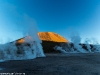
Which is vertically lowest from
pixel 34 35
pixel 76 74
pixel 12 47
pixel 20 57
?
pixel 76 74

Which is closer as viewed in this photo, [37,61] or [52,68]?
[52,68]

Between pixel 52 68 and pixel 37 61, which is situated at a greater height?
pixel 37 61

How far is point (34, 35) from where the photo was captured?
4247 cm

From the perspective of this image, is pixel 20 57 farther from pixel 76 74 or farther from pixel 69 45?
pixel 69 45

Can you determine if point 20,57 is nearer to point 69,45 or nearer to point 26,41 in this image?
point 26,41

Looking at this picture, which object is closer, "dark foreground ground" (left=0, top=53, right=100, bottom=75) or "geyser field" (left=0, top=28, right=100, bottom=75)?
"dark foreground ground" (left=0, top=53, right=100, bottom=75)

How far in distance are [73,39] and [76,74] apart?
66.3 metres

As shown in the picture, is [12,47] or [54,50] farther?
[54,50]

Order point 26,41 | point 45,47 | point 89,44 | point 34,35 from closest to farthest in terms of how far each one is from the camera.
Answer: point 26,41 → point 34,35 → point 45,47 → point 89,44

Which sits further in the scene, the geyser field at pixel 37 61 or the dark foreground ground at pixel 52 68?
the geyser field at pixel 37 61

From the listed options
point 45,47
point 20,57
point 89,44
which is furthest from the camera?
point 89,44

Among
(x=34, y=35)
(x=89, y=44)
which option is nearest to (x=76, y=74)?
(x=34, y=35)

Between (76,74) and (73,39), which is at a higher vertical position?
(73,39)

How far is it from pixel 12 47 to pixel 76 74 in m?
20.0
